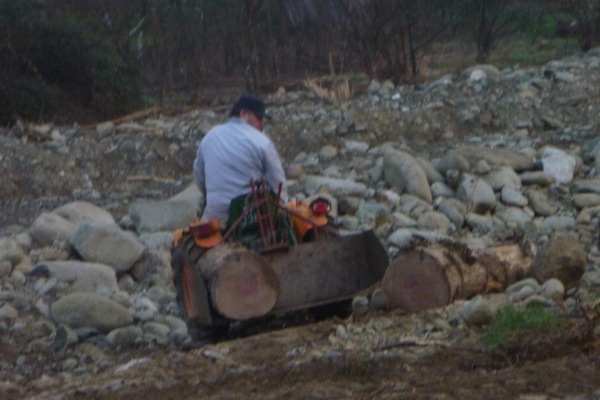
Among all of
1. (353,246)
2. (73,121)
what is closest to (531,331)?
(353,246)

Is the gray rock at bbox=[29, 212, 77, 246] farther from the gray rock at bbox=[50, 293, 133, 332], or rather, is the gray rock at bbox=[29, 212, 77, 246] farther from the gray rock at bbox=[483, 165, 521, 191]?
the gray rock at bbox=[483, 165, 521, 191]

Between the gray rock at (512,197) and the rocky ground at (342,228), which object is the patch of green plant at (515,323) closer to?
the rocky ground at (342,228)

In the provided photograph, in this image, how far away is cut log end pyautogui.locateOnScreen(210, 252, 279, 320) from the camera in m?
8.35

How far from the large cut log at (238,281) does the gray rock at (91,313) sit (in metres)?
1.32

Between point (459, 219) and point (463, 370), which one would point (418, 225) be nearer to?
point (459, 219)

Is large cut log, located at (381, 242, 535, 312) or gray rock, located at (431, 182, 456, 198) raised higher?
gray rock, located at (431, 182, 456, 198)

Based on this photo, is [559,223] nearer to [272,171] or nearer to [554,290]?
[554,290]

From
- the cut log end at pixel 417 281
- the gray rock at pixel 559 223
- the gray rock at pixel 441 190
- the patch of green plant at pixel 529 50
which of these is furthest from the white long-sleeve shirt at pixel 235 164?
the patch of green plant at pixel 529 50

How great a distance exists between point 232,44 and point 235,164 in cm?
1553

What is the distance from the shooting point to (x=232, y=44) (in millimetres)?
24031

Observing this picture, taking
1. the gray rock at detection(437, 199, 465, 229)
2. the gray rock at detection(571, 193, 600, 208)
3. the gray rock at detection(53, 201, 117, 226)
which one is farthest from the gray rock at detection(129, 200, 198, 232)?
the gray rock at detection(571, 193, 600, 208)

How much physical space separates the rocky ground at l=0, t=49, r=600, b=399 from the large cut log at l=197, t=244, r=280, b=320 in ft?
0.84

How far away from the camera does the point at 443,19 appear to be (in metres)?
23.9

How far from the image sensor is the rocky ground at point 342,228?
24.1 ft
